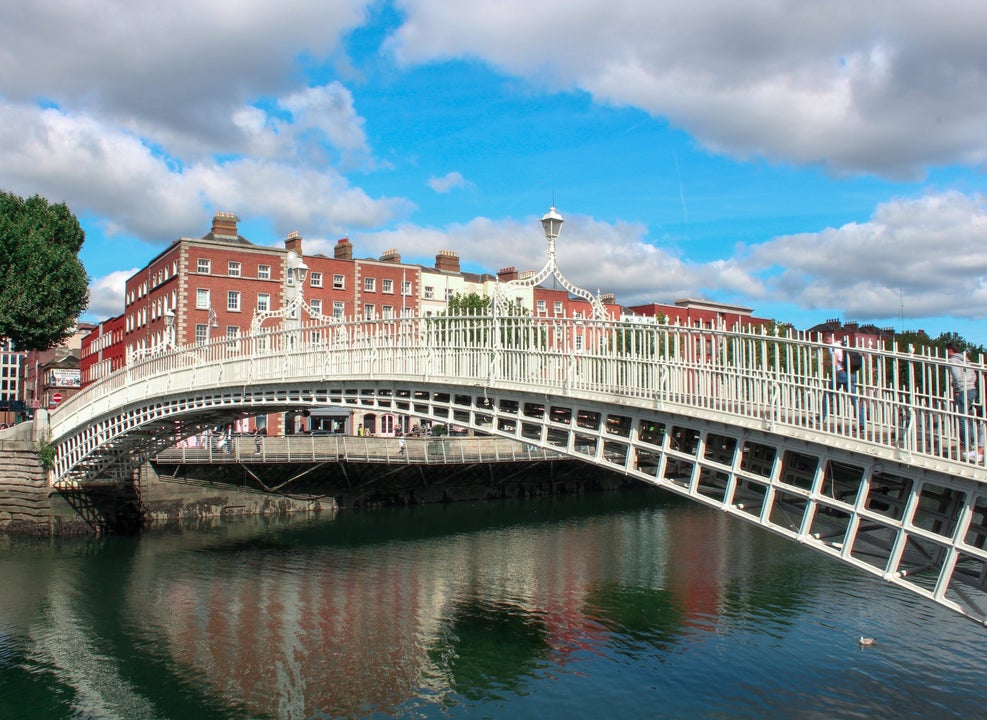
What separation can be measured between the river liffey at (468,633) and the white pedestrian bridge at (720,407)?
2.15m

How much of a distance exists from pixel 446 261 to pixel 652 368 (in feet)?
157

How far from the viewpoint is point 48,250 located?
37.2 m

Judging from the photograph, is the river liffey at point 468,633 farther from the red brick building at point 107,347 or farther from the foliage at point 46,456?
the red brick building at point 107,347

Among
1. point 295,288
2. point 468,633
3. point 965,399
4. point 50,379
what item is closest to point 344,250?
point 50,379

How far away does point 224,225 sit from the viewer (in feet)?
174

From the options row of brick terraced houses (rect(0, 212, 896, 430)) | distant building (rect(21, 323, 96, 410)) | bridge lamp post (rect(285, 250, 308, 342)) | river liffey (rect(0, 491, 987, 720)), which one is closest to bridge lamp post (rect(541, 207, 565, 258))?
river liffey (rect(0, 491, 987, 720))

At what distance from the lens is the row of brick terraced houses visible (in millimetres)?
49344

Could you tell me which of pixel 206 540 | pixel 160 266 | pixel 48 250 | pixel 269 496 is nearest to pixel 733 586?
pixel 206 540

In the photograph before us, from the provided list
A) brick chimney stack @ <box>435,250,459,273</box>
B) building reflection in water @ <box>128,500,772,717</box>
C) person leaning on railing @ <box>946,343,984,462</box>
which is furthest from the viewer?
brick chimney stack @ <box>435,250,459,273</box>

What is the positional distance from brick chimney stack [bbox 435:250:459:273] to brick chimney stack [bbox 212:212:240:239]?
1380cm

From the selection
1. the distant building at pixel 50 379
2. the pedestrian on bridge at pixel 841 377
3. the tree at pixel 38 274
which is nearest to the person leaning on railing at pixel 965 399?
the pedestrian on bridge at pixel 841 377

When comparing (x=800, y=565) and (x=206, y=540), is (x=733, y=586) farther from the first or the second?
(x=206, y=540)

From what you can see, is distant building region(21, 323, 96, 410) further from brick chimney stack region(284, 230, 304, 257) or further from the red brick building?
brick chimney stack region(284, 230, 304, 257)

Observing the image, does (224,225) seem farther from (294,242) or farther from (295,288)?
(295,288)
